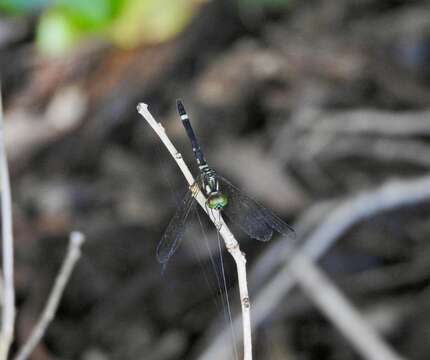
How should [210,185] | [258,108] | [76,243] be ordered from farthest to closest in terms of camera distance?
[258,108] → [210,185] → [76,243]

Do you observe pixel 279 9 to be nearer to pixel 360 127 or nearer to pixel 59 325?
pixel 360 127

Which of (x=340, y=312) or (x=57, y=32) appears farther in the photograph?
(x=57, y=32)

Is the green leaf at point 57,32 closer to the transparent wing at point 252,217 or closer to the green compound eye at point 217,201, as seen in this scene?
the transparent wing at point 252,217

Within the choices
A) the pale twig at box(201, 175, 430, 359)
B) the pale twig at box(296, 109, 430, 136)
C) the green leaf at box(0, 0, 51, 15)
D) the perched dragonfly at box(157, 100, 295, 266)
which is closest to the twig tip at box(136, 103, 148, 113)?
the perched dragonfly at box(157, 100, 295, 266)

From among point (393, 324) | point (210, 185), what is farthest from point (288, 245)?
point (210, 185)

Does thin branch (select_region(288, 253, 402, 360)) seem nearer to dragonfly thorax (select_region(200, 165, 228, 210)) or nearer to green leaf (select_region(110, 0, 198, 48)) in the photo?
dragonfly thorax (select_region(200, 165, 228, 210))

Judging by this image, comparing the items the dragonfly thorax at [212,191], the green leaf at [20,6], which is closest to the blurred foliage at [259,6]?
the green leaf at [20,6]

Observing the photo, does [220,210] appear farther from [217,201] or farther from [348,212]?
[348,212]

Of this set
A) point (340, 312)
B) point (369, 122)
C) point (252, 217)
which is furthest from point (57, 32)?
point (340, 312)
